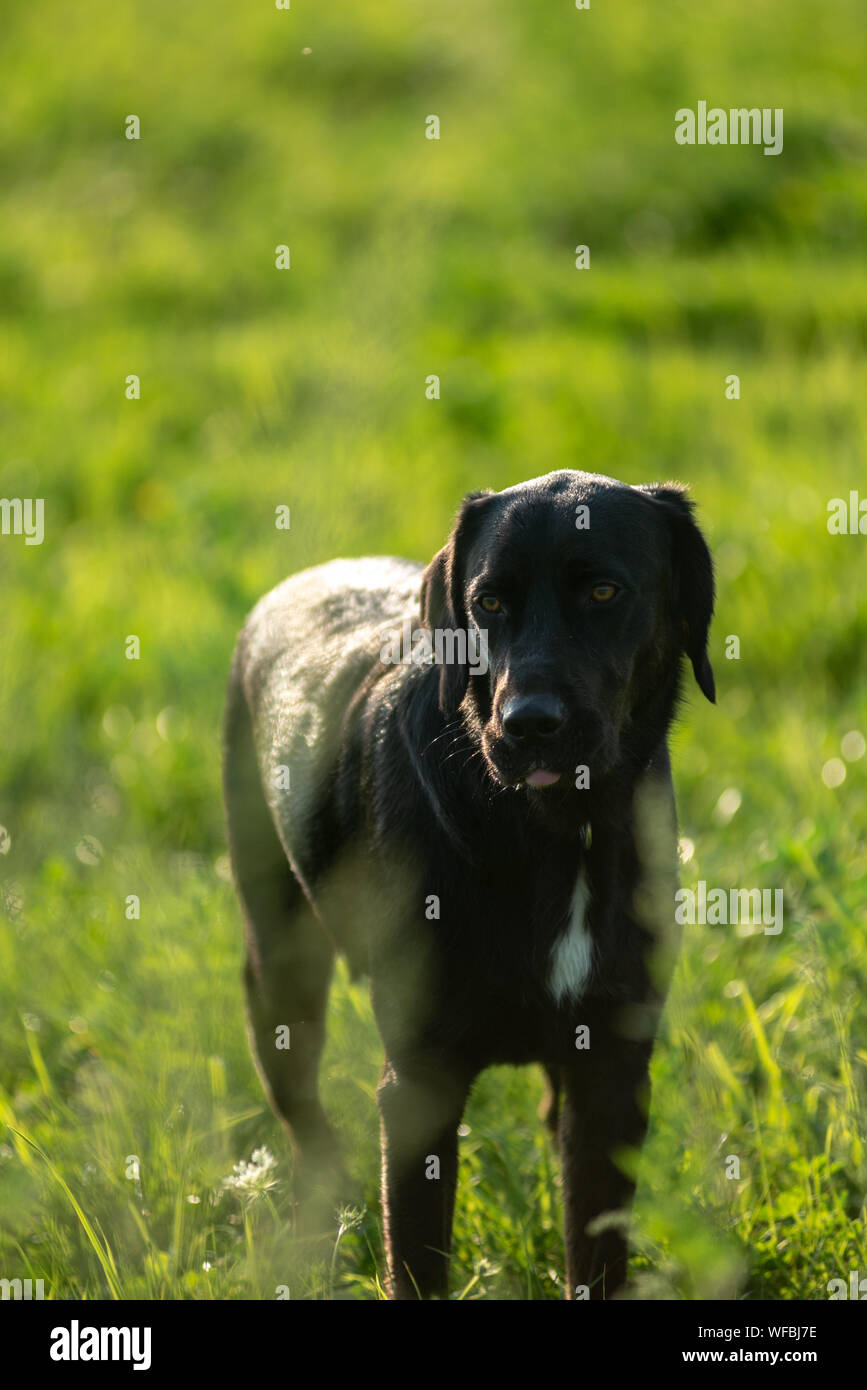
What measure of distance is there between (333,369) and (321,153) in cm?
716

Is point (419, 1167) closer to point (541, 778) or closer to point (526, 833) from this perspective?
point (526, 833)

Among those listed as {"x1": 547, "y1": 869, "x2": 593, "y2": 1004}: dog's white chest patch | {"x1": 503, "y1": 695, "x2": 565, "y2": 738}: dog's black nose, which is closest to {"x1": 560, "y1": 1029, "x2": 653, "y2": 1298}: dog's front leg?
{"x1": 547, "y1": 869, "x2": 593, "y2": 1004}: dog's white chest patch

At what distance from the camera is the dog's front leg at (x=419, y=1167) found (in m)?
2.59

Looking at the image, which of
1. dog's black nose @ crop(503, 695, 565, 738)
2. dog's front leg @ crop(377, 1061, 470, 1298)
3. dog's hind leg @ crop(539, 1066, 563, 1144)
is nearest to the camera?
dog's black nose @ crop(503, 695, 565, 738)

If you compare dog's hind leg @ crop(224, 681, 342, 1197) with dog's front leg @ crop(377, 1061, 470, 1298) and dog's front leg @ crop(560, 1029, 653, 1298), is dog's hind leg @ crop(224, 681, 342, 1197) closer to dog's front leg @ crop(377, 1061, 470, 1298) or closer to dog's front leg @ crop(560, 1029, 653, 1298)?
dog's front leg @ crop(377, 1061, 470, 1298)

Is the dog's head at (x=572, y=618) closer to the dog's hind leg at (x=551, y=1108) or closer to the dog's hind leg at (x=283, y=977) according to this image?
the dog's hind leg at (x=283, y=977)

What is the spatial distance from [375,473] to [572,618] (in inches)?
149

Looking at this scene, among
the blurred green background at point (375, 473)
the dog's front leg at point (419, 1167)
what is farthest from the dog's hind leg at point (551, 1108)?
the dog's front leg at point (419, 1167)

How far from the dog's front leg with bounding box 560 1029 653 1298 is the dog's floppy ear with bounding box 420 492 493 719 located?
0.69 m

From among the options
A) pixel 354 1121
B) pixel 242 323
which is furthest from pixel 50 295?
pixel 354 1121

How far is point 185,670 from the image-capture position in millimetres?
5105

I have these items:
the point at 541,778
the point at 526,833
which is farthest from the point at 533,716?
the point at 526,833

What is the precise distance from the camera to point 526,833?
256 cm

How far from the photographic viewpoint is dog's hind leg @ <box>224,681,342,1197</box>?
10.7 ft
